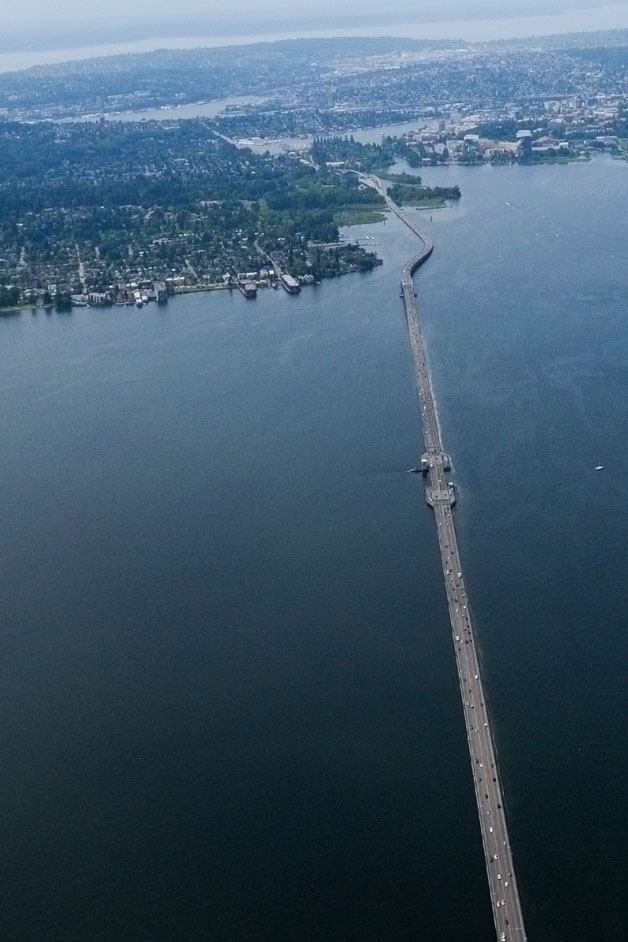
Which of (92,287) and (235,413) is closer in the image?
(235,413)

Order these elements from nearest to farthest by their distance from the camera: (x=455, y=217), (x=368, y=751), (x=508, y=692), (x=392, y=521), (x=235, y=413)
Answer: (x=368, y=751) < (x=508, y=692) < (x=392, y=521) < (x=235, y=413) < (x=455, y=217)

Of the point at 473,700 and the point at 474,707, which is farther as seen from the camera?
the point at 473,700

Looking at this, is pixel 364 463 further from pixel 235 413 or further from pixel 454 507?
pixel 235 413

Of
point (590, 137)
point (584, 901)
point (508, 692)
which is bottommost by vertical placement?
point (584, 901)

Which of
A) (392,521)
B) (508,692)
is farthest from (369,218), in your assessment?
(508,692)
